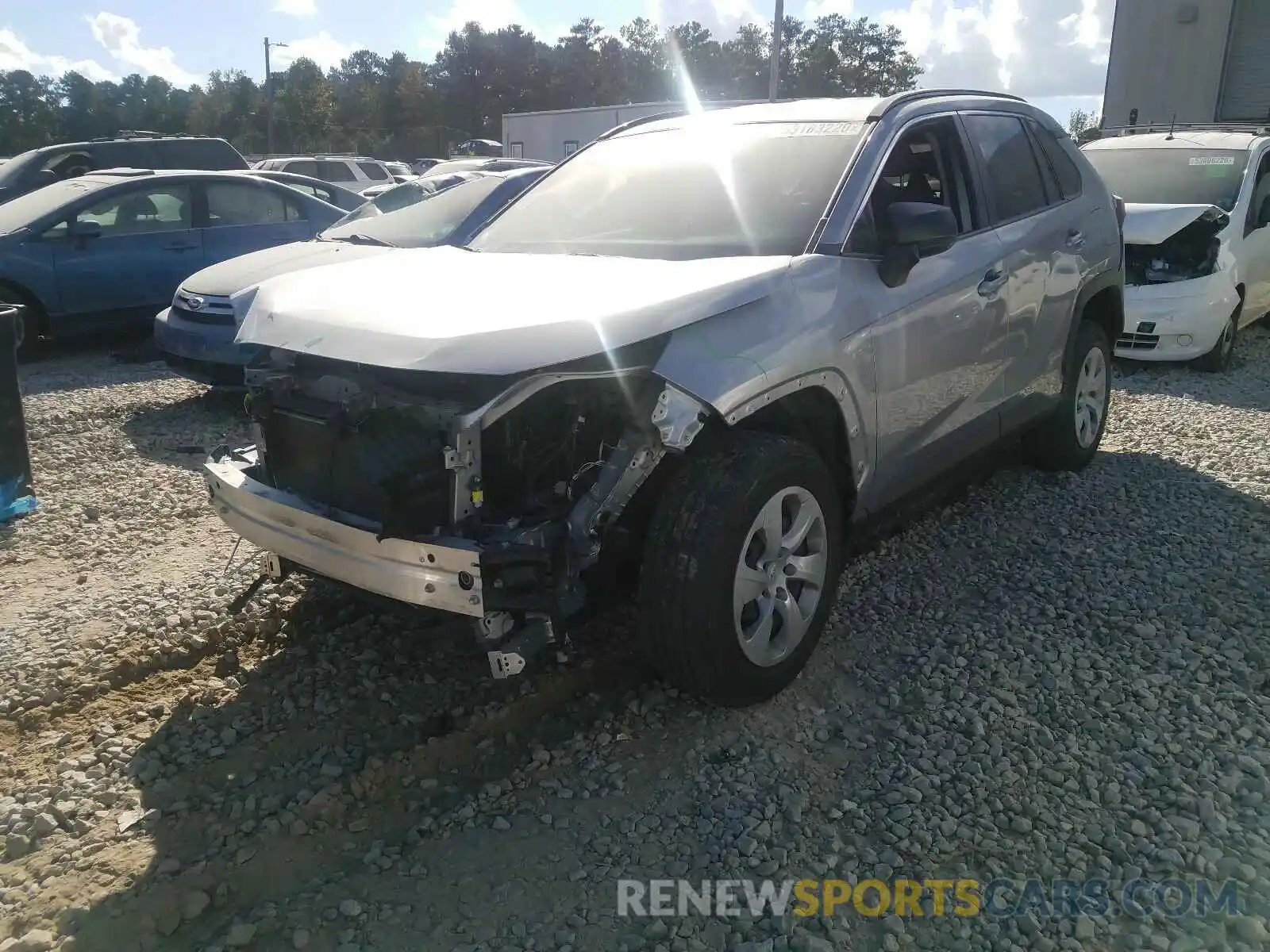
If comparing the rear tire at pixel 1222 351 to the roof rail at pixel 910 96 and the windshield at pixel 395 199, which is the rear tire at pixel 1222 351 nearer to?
the roof rail at pixel 910 96

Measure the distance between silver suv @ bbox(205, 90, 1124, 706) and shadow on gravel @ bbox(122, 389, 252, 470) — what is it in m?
3.04

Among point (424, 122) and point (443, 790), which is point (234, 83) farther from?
point (443, 790)

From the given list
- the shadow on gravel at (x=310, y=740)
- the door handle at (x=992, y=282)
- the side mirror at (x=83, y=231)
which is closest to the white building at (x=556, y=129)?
the side mirror at (x=83, y=231)

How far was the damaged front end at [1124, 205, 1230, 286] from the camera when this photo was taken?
7.98 m

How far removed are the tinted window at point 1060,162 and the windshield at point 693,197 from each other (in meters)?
1.66

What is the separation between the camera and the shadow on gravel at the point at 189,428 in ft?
20.5

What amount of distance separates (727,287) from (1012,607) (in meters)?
1.95

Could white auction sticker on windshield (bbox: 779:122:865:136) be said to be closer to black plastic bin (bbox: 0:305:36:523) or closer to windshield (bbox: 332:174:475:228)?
black plastic bin (bbox: 0:305:36:523)

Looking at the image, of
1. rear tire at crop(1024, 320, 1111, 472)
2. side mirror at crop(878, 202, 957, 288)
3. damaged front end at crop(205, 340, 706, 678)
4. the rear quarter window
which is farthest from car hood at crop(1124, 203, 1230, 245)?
the rear quarter window

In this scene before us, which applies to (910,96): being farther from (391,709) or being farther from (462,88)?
(462,88)

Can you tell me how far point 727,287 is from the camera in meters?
3.04

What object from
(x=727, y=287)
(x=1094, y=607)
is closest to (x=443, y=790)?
(x=727, y=287)

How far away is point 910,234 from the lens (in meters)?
3.40

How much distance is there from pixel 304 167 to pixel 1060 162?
19.3 meters
